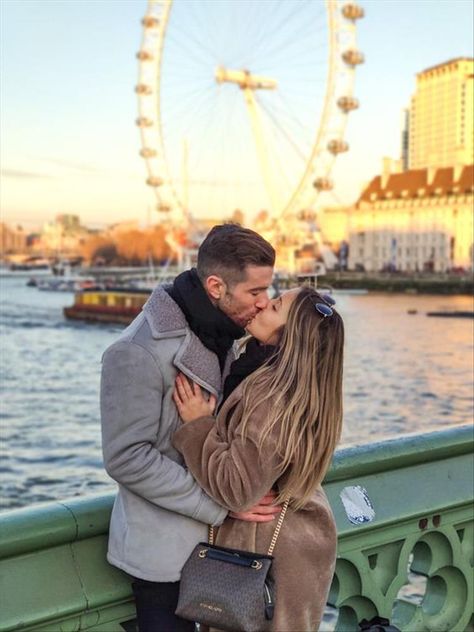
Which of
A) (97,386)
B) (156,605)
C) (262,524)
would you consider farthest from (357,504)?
(97,386)

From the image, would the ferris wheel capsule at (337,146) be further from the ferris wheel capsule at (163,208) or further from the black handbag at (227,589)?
the black handbag at (227,589)

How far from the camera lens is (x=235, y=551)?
1.56 m

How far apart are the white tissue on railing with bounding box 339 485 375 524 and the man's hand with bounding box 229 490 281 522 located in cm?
34

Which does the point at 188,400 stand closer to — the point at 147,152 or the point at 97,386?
the point at 147,152

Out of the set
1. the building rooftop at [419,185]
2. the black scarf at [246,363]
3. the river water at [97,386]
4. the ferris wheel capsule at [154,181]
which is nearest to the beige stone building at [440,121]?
the building rooftop at [419,185]

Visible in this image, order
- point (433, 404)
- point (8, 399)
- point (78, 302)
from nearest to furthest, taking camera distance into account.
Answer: point (433, 404), point (8, 399), point (78, 302)

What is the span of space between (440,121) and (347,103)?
3228 inches

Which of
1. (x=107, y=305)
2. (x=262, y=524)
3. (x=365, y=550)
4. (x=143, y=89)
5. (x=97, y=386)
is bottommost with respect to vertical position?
(x=97, y=386)

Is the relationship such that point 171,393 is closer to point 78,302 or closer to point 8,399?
point 8,399

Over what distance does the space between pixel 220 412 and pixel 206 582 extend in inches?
10.3

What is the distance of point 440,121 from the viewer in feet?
341

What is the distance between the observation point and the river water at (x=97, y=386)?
15.9 meters

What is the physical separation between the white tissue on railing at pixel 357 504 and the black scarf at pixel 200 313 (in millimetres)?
473

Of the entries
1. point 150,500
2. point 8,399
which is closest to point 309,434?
point 150,500
